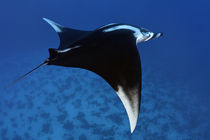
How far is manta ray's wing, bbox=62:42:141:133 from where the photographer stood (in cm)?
136

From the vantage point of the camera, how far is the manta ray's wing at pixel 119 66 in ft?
4.46

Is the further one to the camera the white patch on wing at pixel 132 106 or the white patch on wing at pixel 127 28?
the white patch on wing at pixel 127 28

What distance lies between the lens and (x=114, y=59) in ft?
5.66

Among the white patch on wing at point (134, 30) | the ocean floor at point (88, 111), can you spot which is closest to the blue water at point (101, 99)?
the ocean floor at point (88, 111)

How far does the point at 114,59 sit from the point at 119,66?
0.12m

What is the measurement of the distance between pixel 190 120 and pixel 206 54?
8.03 m

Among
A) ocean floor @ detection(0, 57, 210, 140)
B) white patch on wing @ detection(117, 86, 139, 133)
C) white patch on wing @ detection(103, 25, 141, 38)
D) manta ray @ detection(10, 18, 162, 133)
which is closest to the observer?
white patch on wing @ detection(117, 86, 139, 133)

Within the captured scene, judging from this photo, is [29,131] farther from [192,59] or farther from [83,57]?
[192,59]

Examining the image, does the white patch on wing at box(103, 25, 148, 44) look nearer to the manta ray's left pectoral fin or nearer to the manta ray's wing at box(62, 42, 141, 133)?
the manta ray's wing at box(62, 42, 141, 133)

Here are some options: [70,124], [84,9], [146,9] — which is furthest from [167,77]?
[84,9]

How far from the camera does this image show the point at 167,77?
27.1 feet

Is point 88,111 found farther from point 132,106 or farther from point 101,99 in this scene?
point 132,106

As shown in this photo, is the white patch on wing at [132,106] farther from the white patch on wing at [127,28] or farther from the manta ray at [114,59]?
the white patch on wing at [127,28]

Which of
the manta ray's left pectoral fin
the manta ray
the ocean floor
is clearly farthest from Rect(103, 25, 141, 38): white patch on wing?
the ocean floor
